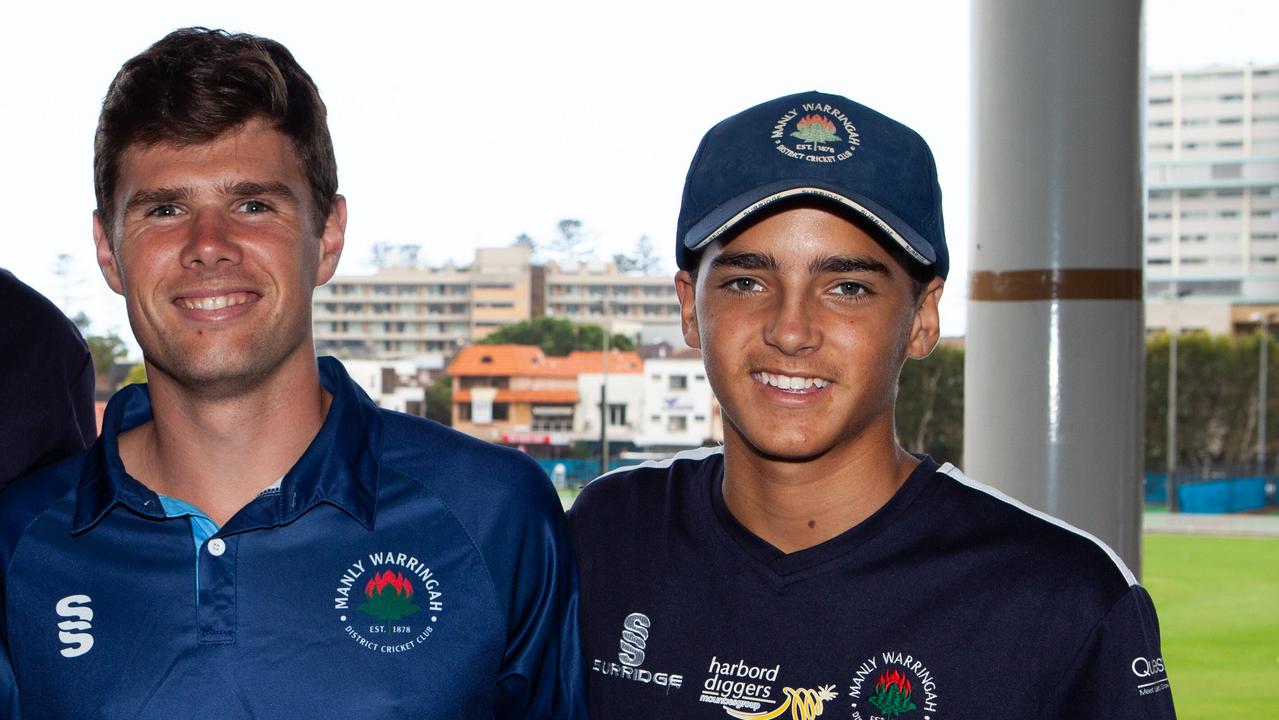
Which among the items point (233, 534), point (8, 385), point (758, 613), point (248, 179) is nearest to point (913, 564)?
point (758, 613)

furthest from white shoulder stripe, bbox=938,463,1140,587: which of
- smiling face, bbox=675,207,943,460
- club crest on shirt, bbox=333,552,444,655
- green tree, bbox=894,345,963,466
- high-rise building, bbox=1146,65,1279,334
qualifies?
high-rise building, bbox=1146,65,1279,334

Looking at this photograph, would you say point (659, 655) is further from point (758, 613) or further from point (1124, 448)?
point (1124, 448)

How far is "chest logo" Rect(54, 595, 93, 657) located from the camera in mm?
1417

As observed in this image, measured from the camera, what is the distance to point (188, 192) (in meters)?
1.48

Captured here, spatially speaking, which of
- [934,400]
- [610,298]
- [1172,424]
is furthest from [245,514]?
[1172,424]

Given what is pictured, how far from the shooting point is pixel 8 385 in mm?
1771

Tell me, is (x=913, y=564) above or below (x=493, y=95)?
below

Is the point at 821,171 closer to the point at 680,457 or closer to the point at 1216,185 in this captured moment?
the point at 680,457

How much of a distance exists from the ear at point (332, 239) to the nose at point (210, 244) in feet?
0.49

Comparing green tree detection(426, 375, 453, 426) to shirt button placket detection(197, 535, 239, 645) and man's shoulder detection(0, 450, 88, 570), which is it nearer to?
man's shoulder detection(0, 450, 88, 570)

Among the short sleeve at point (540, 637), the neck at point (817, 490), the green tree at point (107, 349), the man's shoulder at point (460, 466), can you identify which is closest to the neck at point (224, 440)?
the man's shoulder at point (460, 466)

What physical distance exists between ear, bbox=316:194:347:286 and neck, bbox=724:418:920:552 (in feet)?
1.79

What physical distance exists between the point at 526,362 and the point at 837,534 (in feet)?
49.9

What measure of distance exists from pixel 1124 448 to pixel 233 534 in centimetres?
276
